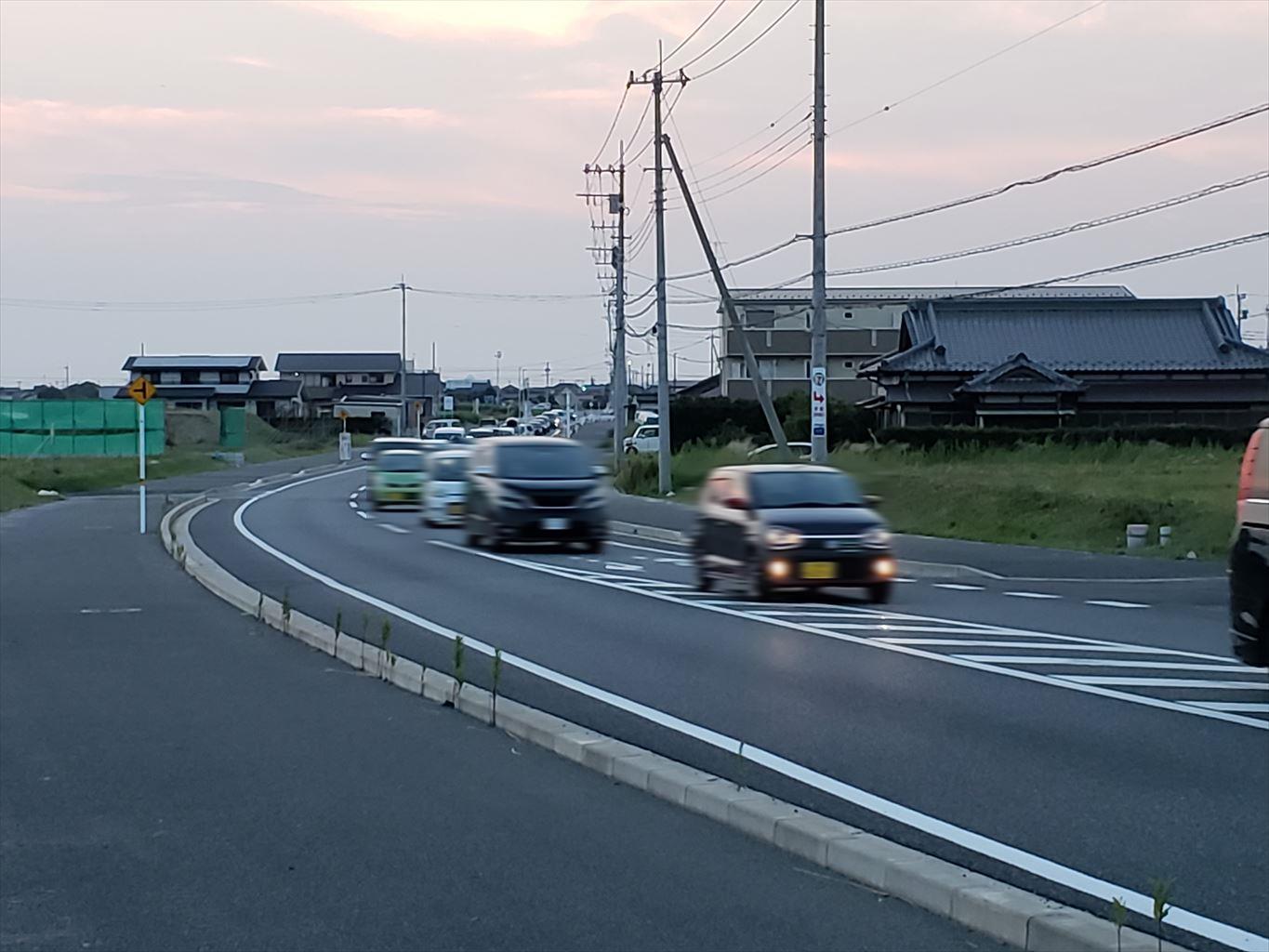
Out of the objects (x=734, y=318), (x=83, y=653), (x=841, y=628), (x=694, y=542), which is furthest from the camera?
(x=734, y=318)

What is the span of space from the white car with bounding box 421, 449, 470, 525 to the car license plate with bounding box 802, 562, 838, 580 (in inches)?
88.5

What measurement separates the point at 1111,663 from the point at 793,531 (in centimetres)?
463

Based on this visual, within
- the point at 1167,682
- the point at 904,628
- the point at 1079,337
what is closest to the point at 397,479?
the point at 1167,682

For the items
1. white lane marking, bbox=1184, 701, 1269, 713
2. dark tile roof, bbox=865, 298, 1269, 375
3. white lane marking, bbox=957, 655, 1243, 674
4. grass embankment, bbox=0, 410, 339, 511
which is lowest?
grass embankment, bbox=0, 410, 339, 511

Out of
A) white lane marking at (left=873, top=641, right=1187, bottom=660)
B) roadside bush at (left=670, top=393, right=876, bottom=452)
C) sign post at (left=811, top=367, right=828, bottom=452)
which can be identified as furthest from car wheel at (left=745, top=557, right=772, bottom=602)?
roadside bush at (left=670, top=393, right=876, bottom=452)

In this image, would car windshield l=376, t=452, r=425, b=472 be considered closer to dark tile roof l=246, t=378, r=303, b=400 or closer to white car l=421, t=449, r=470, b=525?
white car l=421, t=449, r=470, b=525

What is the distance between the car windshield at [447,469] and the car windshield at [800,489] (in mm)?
1939

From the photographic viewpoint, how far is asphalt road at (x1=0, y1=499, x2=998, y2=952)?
5.92 m

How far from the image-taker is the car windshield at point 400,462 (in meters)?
9.13

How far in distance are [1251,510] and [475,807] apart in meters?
5.04

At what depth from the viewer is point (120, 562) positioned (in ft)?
80.0

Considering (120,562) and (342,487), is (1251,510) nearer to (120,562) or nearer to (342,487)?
(342,487)

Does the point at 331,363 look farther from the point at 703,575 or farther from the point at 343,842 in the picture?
the point at 343,842

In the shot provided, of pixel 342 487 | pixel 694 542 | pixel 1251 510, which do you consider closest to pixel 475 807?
pixel 694 542
